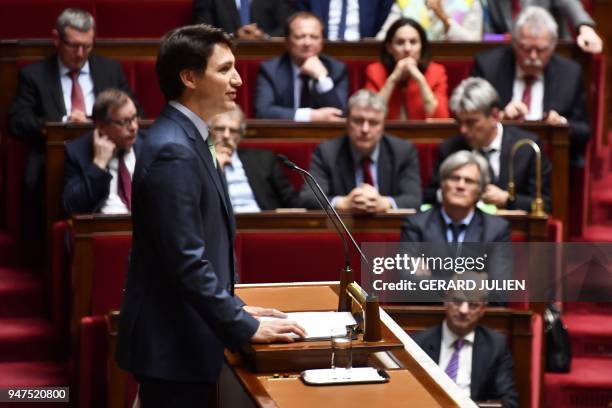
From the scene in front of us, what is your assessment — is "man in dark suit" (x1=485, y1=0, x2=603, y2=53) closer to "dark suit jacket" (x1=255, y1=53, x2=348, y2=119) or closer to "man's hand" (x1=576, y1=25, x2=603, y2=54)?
"man's hand" (x1=576, y1=25, x2=603, y2=54)

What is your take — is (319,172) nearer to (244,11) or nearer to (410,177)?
(410,177)

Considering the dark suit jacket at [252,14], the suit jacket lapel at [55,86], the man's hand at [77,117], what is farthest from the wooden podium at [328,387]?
the dark suit jacket at [252,14]

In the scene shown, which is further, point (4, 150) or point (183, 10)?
point (183, 10)

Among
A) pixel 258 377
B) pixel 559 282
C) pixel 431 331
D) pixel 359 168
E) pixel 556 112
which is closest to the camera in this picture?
pixel 258 377

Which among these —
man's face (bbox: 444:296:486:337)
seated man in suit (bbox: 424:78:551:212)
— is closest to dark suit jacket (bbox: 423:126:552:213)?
seated man in suit (bbox: 424:78:551:212)

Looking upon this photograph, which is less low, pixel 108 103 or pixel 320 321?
pixel 108 103


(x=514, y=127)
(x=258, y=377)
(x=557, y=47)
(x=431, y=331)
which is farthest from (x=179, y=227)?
(x=557, y=47)

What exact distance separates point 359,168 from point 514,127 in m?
0.33

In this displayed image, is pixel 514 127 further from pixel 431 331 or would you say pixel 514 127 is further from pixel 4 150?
pixel 4 150

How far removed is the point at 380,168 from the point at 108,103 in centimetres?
55

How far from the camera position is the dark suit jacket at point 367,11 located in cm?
302

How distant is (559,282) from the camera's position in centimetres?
225

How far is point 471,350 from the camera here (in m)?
2.02

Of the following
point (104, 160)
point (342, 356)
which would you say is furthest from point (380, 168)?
point (342, 356)
